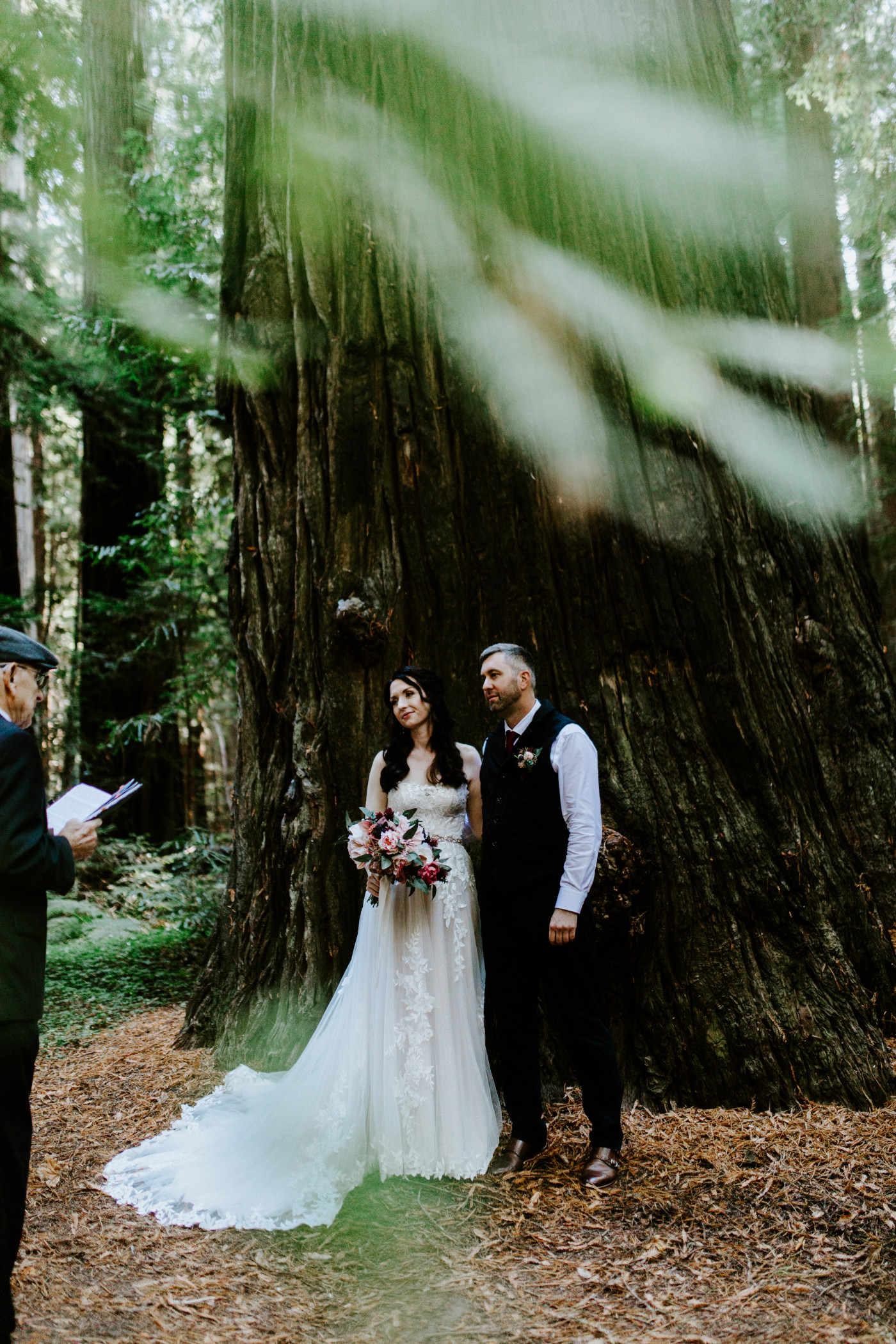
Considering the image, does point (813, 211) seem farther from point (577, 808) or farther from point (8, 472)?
point (8, 472)

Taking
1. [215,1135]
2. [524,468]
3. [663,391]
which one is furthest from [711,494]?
[215,1135]

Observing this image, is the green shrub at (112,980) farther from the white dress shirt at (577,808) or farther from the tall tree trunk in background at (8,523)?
the tall tree trunk in background at (8,523)

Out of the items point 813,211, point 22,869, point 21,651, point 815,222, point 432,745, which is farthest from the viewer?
point 815,222

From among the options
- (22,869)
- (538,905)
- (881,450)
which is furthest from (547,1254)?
(881,450)

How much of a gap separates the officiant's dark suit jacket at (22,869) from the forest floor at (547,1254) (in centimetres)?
104

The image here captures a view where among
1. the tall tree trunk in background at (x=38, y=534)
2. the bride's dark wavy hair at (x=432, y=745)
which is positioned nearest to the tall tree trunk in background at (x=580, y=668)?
the bride's dark wavy hair at (x=432, y=745)

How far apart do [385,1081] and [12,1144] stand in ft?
5.26

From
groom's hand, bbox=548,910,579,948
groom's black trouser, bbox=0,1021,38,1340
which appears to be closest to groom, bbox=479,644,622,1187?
groom's hand, bbox=548,910,579,948

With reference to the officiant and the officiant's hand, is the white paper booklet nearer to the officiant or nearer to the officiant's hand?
the officiant's hand

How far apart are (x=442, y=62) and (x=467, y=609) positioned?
3.15 meters

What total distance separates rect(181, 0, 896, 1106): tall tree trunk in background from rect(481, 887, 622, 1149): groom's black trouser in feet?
1.48

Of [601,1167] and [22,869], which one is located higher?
[22,869]

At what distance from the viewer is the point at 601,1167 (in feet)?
11.4

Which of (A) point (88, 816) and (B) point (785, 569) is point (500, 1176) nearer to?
(A) point (88, 816)
